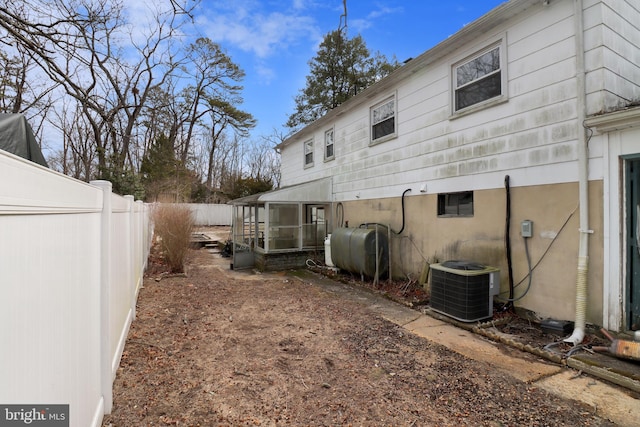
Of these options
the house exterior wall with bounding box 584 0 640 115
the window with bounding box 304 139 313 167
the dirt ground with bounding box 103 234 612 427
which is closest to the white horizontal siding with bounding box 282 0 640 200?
the house exterior wall with bounding box 584 0 640 115

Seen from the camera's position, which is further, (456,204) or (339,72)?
(339,72)

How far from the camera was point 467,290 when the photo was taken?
4.87m

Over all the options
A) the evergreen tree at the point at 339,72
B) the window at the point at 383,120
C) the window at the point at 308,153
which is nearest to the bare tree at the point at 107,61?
the window at the point at 383,120

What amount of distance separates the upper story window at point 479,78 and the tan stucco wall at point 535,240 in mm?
1737

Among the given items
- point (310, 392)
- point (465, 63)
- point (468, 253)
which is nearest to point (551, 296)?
point (468, 253)

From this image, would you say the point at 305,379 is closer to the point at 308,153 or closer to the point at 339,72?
the point at 308,153

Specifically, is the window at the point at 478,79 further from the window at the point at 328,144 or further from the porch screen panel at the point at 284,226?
the porch screen panel at the point at 284,226

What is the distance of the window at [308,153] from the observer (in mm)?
12383

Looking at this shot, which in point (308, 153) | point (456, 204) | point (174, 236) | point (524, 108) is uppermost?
point (308, 153)

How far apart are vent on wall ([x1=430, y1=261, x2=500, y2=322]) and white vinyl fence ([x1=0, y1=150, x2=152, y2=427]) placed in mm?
4548

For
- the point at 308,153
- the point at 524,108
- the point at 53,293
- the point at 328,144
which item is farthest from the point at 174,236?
the point at 524,108

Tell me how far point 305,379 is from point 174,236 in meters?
6.62

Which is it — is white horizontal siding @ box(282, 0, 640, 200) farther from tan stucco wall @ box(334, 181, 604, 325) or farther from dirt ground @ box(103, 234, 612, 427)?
dirt ground @ box(103, 234, 612, 427)

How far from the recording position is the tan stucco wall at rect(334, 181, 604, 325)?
417 centimetres
